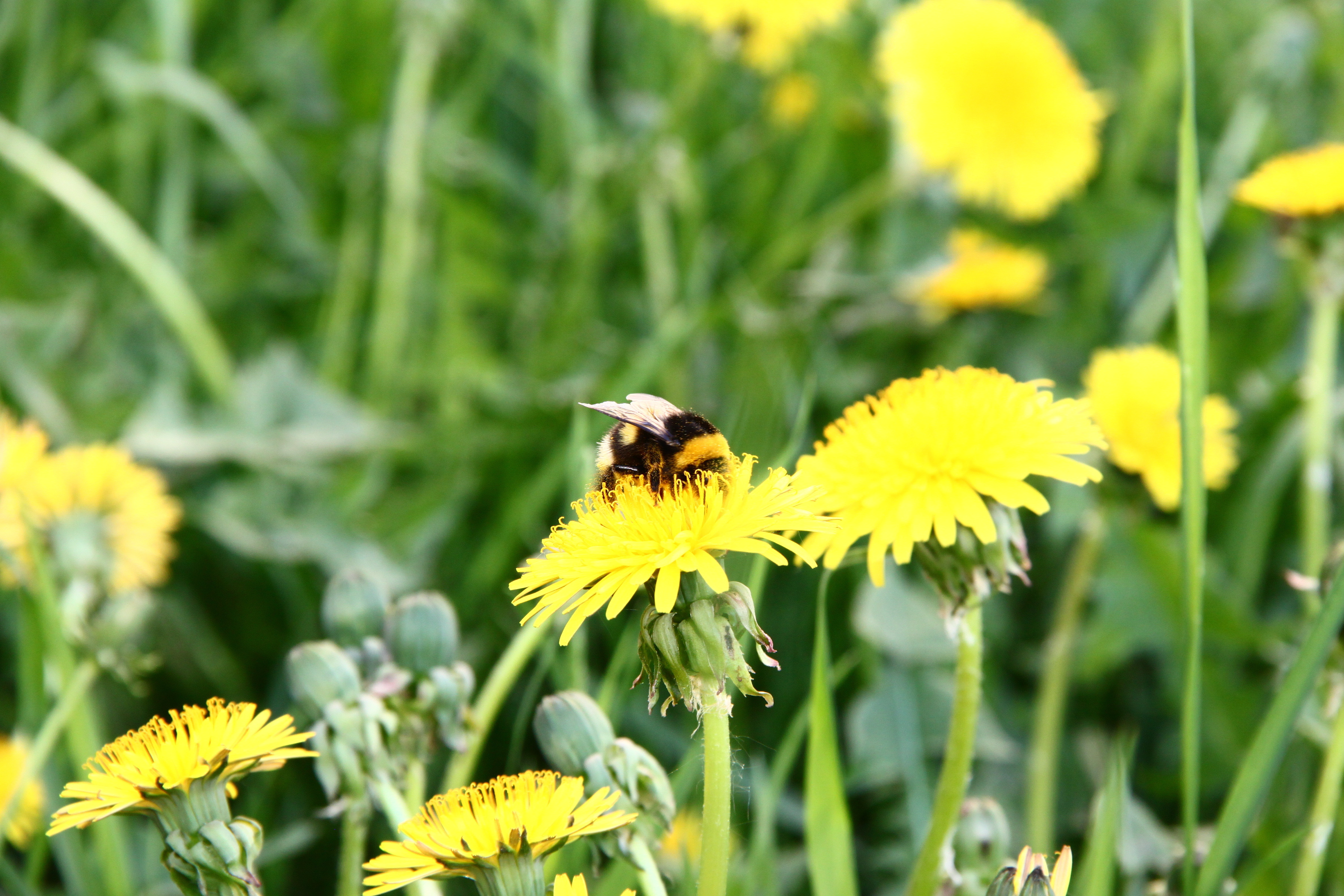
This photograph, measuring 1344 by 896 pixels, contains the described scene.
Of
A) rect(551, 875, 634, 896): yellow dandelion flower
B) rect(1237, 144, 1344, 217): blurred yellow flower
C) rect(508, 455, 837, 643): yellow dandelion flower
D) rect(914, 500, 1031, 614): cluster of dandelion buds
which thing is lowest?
rect(551, 875, 634, 896): yellow dandelion flower

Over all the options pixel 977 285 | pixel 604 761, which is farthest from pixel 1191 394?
pixel 977 285

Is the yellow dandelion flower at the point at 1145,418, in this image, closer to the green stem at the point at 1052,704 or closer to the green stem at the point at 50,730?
the green stem at the point at 1052,704

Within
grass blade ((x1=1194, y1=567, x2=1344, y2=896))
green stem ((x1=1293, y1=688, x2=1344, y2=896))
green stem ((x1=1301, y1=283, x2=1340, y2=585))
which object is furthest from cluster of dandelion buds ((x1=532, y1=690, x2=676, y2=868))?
green stem ((x1=1301, y1=283, x2=1340, y2=585))

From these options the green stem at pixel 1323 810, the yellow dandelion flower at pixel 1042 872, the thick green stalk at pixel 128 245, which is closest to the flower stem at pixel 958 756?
the yellow dandelion flower at pixel 1042 872

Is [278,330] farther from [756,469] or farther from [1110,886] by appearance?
[1110,886]

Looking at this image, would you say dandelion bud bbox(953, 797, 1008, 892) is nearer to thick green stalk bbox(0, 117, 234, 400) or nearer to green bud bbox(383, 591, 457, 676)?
green bud bbox(383, 591, 457, 676)

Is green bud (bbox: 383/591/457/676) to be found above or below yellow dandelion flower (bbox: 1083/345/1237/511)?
below

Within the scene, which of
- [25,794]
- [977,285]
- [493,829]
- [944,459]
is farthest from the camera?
[977,285]

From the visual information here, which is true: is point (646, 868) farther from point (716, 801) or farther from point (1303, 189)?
point (1303, 189)

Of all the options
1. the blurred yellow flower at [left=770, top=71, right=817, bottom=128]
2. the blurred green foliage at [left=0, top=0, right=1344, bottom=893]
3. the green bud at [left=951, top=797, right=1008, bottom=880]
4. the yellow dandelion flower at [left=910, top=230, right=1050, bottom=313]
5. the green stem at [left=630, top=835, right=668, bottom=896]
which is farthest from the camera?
the blurred yellow flower at [left=770, top=71, right=817, bottom=128]
